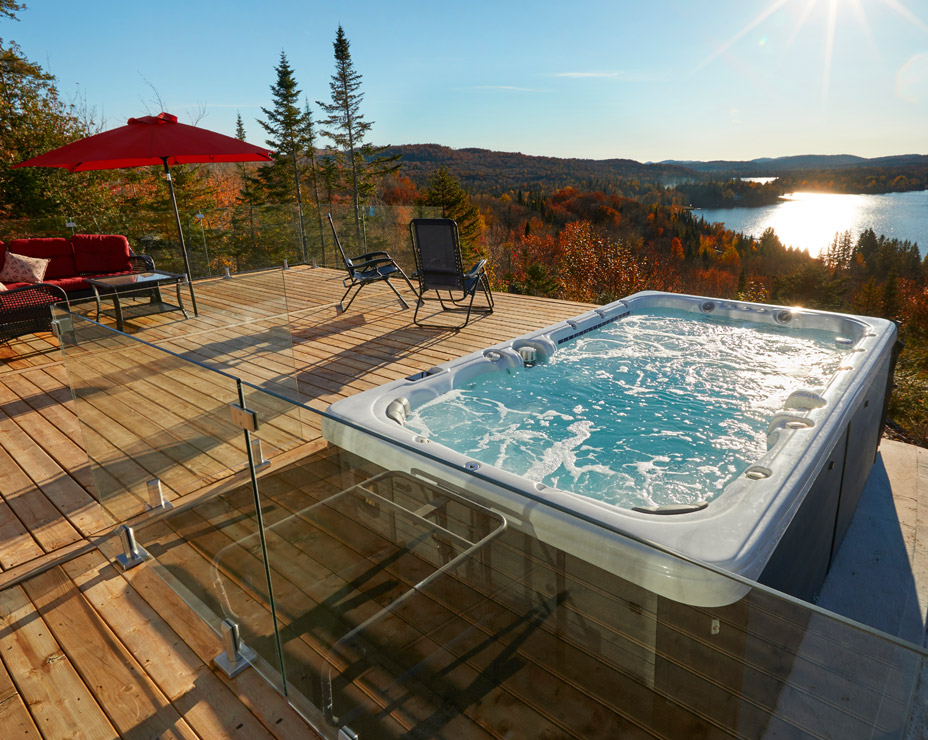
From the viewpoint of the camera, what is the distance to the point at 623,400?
11.1 feet

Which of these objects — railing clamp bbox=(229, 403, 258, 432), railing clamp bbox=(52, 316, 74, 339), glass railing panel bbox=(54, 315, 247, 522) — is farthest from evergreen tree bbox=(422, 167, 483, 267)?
railing clamp bbox=(229, 403, 258, 432)

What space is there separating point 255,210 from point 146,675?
6867 mm

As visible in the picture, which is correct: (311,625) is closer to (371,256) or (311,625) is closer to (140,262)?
(371,256)

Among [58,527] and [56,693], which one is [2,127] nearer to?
[58,527]

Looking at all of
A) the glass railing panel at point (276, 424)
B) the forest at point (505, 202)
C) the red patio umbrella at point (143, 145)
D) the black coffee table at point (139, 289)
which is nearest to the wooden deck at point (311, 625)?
the glass railing panel at point (276, 424)

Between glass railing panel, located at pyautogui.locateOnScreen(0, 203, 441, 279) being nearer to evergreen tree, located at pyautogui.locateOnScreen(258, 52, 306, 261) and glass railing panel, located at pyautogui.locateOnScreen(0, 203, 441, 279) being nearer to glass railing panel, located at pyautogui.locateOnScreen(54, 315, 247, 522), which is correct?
glass railing panel, located at pyautogui.locateOnScreen(54, 315, 247, 522)

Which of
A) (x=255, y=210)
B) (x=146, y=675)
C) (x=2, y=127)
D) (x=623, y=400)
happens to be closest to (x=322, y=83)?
(x=2, y=127)

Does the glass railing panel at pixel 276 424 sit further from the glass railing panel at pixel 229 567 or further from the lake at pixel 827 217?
the lake at pixel 827 217

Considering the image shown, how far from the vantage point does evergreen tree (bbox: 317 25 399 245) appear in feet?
69.0

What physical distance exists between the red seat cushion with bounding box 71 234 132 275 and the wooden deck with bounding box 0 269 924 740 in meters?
3.74

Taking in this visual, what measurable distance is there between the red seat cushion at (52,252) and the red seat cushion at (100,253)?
0.06 meters

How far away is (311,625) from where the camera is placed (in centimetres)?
145

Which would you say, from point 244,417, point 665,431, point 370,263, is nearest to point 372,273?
point 370,263

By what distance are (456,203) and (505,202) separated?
3.45 metres
